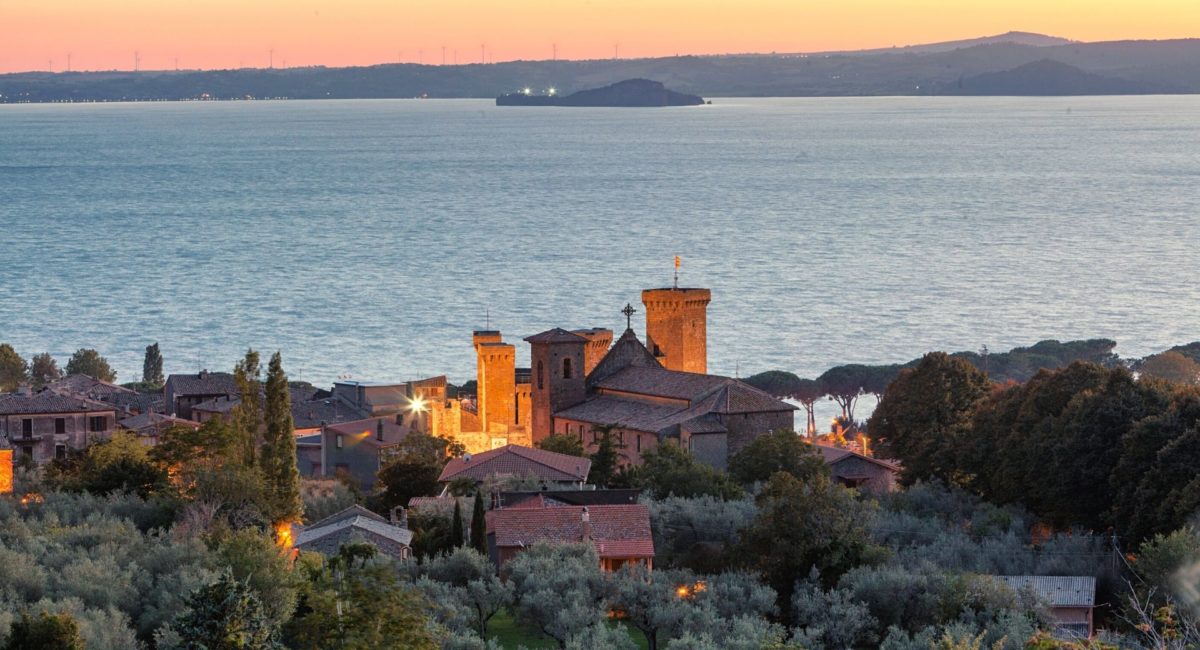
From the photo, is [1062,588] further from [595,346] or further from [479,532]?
[595,346]

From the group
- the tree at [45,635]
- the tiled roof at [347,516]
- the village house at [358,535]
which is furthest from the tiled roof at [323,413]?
the tree at [45,635]

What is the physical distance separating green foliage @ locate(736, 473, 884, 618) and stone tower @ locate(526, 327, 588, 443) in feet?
55.8

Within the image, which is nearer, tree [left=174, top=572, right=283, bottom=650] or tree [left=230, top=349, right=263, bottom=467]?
tree [left=174, top=572, right=283, bottom=650]

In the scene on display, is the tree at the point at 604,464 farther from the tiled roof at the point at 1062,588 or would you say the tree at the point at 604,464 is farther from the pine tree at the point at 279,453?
the tiled roof at the point at 1062,588

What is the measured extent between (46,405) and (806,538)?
2367 centimetres

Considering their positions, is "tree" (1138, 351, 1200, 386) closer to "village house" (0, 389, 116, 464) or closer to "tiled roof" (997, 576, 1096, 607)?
"tiled roof" (997, 576, 1096, 607)

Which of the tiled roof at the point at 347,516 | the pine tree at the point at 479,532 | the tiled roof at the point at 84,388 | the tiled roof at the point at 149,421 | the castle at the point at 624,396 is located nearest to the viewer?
the pine tree at the point at 479,532

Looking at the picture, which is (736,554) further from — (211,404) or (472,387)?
(472,387)

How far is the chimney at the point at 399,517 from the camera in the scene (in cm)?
3150

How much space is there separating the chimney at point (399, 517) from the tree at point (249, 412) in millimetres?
2747

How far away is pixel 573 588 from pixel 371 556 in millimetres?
2852

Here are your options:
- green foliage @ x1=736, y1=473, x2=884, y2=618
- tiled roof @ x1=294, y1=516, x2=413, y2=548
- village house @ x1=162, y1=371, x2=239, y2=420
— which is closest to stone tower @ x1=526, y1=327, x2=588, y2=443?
village house @ x1=162, y1=371, x2=239, y2=420

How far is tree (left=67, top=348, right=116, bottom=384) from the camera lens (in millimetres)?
62688

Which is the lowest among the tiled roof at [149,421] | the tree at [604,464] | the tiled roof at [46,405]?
the tree at [604,464]
